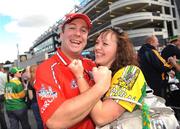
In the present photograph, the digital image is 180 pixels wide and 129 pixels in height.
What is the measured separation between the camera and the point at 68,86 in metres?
2.14

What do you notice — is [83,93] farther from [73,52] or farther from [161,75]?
[161,75]

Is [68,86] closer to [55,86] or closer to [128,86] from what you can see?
[55,86]

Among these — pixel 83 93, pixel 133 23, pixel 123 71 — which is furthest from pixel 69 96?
pixel 133 23

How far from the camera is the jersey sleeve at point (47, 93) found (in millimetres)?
1968

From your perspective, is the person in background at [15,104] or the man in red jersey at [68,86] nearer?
the man in red jersey at [68,86]

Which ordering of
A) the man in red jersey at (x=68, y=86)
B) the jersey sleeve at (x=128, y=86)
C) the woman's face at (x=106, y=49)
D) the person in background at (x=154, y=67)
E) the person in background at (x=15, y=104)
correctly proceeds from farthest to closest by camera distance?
the person in background at (x=15, y=104)
the person in background at (x=154, y=67)
the woman's face at (x=106, y=49)
the jersey sleeve at (x=128, y=86)
the man in red jersey at (x=68, y=86)

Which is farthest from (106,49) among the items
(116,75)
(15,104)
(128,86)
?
(15,104)

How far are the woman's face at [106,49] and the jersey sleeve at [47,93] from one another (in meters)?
0.44

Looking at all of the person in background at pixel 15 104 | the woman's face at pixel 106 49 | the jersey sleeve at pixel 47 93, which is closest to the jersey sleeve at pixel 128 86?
the woman's face at pixel 106 49

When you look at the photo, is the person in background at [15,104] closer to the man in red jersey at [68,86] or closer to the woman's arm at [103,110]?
the man in red jersey at [68,86]

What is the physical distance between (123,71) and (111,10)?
52.6 m

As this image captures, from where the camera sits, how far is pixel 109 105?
2.01 meters

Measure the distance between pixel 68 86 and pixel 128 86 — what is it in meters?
0.43

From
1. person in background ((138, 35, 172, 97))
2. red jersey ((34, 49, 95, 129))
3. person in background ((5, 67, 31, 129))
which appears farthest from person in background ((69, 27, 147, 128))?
person in background ((5, 67, 31, 129))
